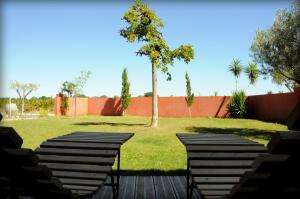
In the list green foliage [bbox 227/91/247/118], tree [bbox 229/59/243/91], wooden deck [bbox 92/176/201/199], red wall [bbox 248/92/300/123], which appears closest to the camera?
Result: wooden deck [bbox 92/176/201/199]

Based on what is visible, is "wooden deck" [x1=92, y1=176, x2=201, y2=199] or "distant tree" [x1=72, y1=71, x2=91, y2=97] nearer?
"wooden deck" [x1=92, y1=176, x2=201, y2=199]

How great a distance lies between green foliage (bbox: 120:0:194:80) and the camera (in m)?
20.8

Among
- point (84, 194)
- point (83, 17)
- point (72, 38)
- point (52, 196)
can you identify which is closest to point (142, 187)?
point (84, 194)

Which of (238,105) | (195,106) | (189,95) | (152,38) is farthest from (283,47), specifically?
(195,106)

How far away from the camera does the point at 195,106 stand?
109 ft

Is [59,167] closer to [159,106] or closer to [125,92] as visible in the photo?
[159,106]

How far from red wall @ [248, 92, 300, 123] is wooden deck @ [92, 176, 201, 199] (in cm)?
1748

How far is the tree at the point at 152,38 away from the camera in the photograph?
68.1 ft

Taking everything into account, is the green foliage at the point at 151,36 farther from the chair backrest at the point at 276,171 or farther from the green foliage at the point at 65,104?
the chair backrest at the point at 276,171

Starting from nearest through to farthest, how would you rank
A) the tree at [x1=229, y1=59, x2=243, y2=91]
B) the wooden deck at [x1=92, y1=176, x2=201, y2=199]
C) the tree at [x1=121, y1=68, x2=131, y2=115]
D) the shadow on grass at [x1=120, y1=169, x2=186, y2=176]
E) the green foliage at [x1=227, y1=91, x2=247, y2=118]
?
the wooden deck at [x1=92, y1=176, x2=201, y2=199], the shadow on grass at [x1=120, y1=169, x2=186, y2=176], the green foliage at [x1=227, y1=91, x2=247, y2=118], the tree at [x1=121, y1=68, x2=131, y2=115], the tree at [x1=229, y1=59, x2=243, y2=91]

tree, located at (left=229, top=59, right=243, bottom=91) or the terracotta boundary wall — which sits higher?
tree, located at (left=229, top=59, right=243, bottom=91)

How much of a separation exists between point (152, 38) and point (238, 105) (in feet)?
40.4

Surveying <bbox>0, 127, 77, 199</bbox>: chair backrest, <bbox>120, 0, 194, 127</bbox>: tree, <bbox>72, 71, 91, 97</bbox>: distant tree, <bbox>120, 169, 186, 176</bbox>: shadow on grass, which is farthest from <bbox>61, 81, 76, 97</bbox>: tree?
<bbox>0, 127, 77, 199</bbox>: chair backrest

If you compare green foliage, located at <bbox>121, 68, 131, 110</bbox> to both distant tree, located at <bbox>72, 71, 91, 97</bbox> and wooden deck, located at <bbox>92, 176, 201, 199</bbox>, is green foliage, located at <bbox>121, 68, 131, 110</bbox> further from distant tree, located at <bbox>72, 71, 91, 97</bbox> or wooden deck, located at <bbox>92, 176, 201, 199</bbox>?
wooden deck, located at <bbox>92, 176, 201, 199</bbox>
